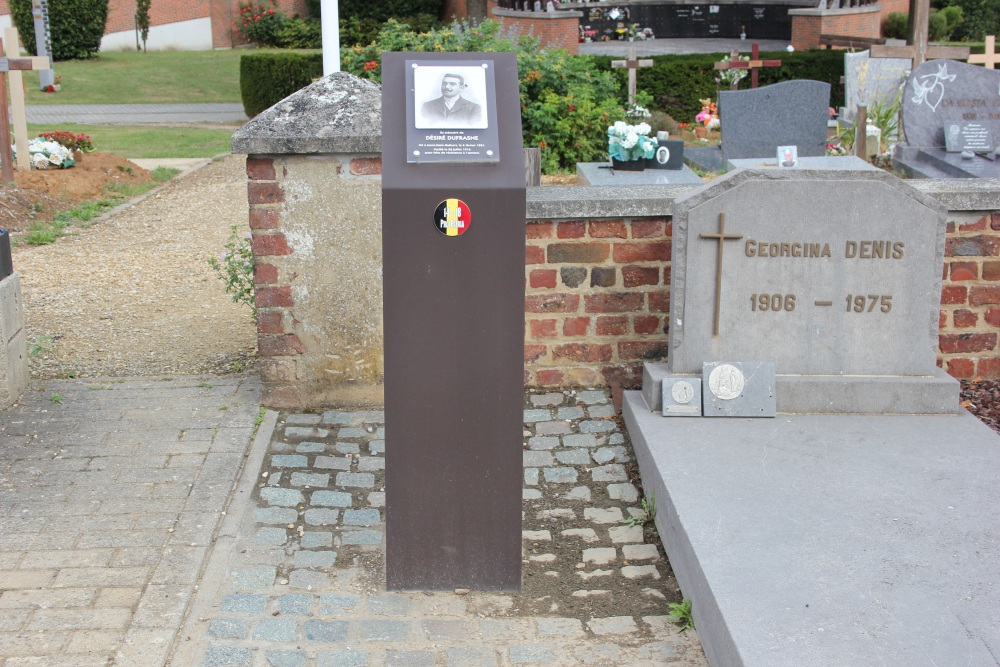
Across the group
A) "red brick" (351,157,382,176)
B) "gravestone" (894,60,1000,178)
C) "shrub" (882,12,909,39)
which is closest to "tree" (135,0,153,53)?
"shrub" (882,12,909,39)

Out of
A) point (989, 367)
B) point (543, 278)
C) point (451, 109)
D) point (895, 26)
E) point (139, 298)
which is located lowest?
point (139, 298)

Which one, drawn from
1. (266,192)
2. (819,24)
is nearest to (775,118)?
(266,192)

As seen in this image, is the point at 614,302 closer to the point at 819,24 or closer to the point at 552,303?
the point at 552,303

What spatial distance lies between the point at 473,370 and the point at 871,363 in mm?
2165

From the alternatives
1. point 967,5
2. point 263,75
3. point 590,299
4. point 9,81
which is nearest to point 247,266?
point 590,299

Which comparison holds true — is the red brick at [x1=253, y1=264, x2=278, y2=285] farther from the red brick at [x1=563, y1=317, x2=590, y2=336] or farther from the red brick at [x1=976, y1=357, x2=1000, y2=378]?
the red brick at [x1=976, y1=357, x2=1000, y2=378]

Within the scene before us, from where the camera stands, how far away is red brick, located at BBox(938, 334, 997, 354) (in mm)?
5637

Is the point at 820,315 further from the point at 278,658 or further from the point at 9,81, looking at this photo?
the point at 9,81

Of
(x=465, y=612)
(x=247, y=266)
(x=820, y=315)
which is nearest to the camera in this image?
(x=465, y=612)

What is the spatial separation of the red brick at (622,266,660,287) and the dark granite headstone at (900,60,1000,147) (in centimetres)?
492

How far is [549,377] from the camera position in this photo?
5734mm

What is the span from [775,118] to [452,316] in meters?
6.61

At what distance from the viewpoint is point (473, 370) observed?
12.3ft

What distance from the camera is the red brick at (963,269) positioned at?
18.2ft
